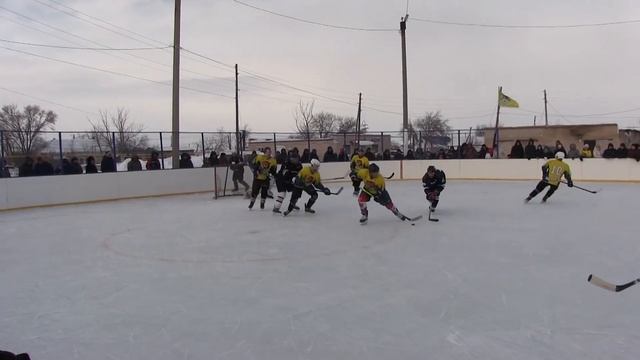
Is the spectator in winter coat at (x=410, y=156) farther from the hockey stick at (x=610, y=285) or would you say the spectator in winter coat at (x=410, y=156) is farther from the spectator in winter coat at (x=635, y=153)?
the hockey stick at (x=610, y=285)

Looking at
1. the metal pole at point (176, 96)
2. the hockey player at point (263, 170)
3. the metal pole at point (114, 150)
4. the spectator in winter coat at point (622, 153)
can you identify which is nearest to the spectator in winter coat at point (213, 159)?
the metal pole at point (176, 96)

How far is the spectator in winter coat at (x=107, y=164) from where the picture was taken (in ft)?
37.9

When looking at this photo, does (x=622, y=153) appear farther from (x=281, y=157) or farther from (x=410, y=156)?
(x=281, y=157)

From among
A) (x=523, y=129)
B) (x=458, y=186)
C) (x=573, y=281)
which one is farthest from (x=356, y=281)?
(x=523, y=129)

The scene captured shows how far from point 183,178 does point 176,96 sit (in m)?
2.26

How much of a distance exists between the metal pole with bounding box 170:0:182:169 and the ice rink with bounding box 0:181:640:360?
5186 mm

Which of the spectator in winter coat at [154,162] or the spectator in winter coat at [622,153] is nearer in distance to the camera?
the spectator in winter coat at [154,162]

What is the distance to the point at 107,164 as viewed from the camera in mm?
11594

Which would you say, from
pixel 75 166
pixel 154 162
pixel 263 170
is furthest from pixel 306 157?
pixel 263 170

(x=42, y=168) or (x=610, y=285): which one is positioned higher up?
(x=42, y=168)

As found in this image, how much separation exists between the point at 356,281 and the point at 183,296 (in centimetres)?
145

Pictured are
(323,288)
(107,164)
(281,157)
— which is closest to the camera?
(323,288)

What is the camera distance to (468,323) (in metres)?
3.27

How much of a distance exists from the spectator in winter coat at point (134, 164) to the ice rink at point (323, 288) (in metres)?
4.15
